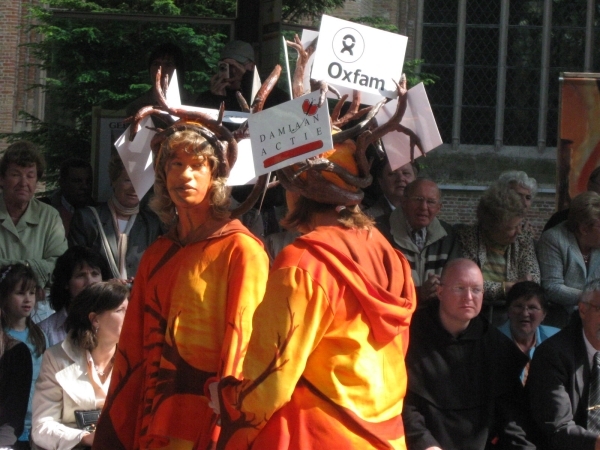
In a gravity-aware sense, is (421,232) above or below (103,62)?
below

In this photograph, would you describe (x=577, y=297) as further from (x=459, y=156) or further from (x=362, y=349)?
(x=459, y=156)

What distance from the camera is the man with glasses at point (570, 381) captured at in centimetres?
547

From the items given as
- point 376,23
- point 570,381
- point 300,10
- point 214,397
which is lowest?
point 570,381

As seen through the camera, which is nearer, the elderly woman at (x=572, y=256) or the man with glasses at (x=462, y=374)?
the man with glasses at (x=462, y=374)

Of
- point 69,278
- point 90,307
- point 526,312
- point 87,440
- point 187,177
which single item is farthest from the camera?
point 526,312

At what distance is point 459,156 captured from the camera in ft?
57.0

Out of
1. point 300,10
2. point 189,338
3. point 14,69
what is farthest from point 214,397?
point 14,69

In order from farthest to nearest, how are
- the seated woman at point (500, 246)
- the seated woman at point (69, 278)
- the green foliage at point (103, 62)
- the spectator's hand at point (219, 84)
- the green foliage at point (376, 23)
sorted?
the green foliage at point (376, 23) < the green foliage at point (103, 62) < the spectator's hand at point (219, 84) < the seated woman at point (500, 246) < the seated woman at point (69, 278)

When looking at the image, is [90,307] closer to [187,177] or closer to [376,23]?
[187,177]

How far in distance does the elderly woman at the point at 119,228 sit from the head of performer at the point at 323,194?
2.99m

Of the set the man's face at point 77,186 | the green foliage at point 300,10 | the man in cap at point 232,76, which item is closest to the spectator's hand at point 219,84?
the man in cap at point 232,76

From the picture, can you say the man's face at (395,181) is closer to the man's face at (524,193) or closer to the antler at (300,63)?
the man's face at (524,193)

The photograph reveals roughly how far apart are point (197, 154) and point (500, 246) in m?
3.35

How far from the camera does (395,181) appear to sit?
698cm
